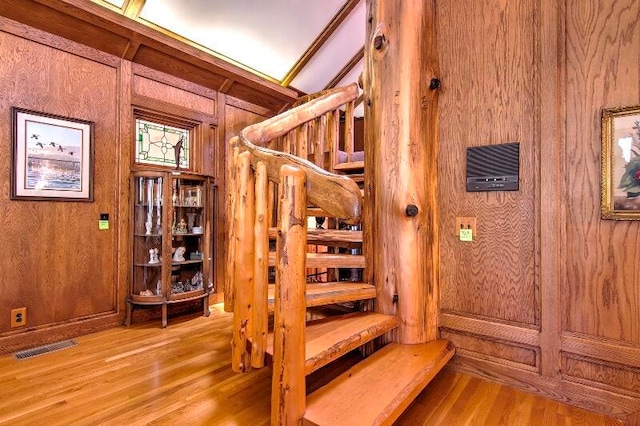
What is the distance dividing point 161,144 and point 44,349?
2303 mm

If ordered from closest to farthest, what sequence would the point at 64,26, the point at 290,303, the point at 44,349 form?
the point at 290,303 → the point at 44,349 → the point at 64,26

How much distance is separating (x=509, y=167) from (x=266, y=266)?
65.8 inches

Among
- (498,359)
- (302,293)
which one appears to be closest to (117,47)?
(302,293)

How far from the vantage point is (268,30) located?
4082 millimetres

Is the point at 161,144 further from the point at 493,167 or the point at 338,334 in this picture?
the point at 493,167

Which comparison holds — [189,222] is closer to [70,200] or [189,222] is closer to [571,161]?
[70,200]

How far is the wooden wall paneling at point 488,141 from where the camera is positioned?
2.12 m

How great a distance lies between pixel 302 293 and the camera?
1406 millimetres

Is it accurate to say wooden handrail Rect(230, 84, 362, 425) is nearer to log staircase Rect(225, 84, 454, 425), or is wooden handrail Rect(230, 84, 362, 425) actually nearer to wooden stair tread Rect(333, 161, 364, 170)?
log staircase Rect(225, 84, 454, 425)

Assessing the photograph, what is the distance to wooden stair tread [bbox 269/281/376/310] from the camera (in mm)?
1849

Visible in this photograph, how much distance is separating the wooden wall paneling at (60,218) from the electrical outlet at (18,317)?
36mm

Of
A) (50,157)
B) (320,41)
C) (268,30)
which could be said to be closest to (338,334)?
(50,157)

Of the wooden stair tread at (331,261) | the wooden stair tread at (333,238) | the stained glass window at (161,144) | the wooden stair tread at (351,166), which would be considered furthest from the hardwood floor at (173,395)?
the stained glass window at (161,144)

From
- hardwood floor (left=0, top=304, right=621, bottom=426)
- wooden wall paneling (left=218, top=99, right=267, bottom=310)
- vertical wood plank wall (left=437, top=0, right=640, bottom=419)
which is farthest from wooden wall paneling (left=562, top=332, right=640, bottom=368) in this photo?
wooden wall paneling (left=218, top=99, right=267, bottom=310)
